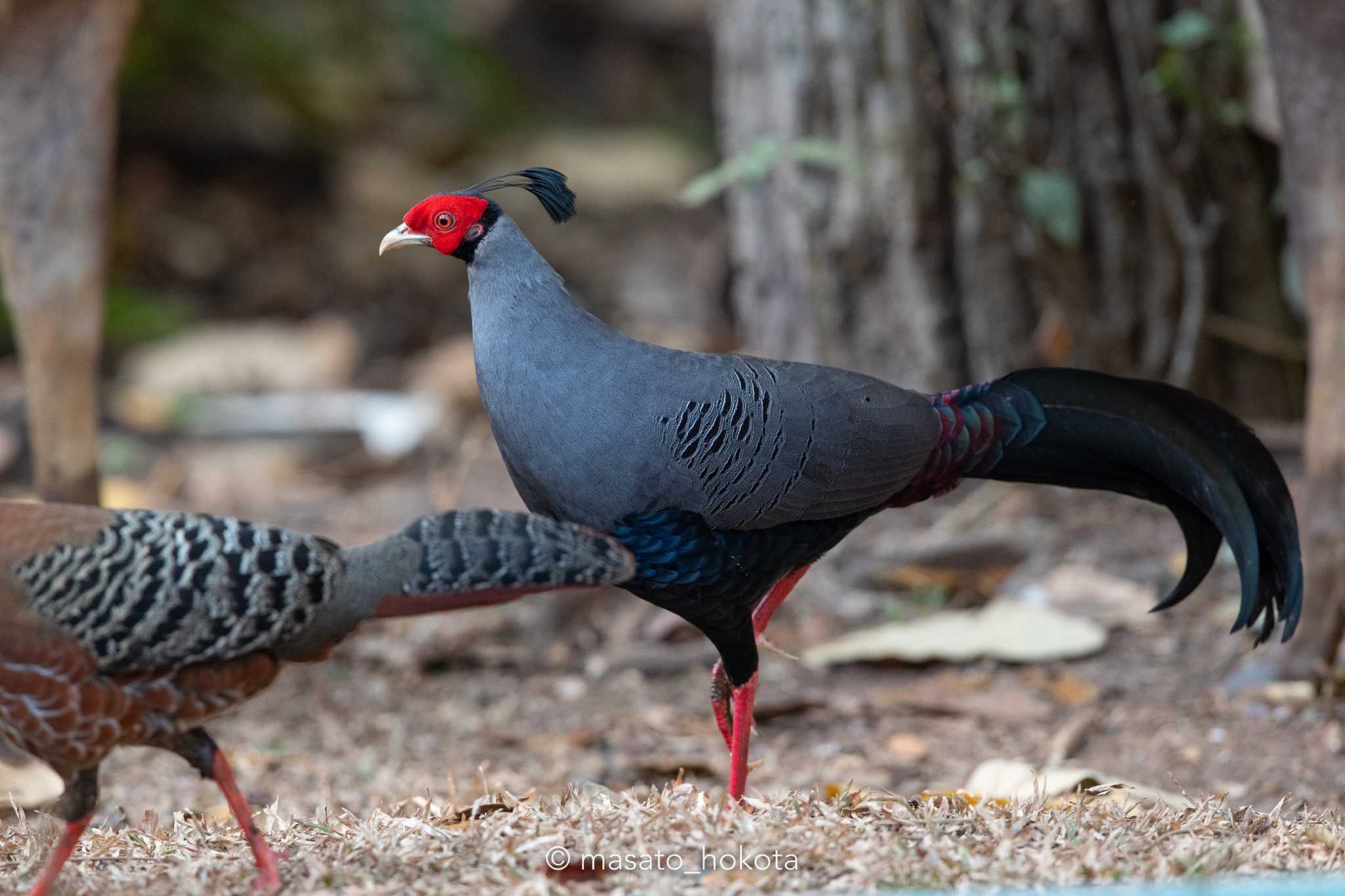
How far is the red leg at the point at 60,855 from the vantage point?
8.38 ft

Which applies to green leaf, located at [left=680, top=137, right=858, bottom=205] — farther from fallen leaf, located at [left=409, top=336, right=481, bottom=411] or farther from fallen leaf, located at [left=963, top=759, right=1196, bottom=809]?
fallen leaf, located at [left=409, top=336, right=481, bottom=411]

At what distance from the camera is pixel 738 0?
6.04 meters

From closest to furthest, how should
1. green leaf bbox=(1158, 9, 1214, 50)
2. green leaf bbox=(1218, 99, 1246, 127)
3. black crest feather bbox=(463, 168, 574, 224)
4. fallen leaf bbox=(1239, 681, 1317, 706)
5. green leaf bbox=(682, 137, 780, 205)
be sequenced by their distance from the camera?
black crest feather bbox=(463, 168, 574, 224)
fallen leaf bbox=(1239, 681, 1317, 706)
green leaf bbox=(682, 137, 780, 205)
green leaf bbox=(1158, 9, 1214, 50)
green leaf bbox=(1218, 99, 1246, 127)

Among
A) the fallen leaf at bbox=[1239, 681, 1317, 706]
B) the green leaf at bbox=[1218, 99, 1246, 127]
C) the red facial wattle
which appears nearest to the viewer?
the red facial wattle

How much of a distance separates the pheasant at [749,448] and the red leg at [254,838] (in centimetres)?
90

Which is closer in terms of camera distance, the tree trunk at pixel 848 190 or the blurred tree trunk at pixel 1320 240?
the blurred tree trunk at pixel 1320 240

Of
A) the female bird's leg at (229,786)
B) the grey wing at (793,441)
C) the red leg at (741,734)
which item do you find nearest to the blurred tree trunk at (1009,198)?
the grey wing at (793,441)

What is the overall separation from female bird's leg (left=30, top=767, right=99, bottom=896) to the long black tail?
6.87 ft

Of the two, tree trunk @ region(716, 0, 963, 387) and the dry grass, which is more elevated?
tree trunk @ region(716, 0, 963, 387)

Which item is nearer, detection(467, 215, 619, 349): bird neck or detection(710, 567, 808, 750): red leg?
detection(467, 215, 619, 349): bird neck

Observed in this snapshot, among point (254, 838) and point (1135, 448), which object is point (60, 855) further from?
point (1135, 448)

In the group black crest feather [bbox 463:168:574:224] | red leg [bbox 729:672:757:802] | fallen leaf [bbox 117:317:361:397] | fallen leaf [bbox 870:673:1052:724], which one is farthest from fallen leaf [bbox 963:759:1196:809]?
fallen leaf [bbox 117:317:361:397]

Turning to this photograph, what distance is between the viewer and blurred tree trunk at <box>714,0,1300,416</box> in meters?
5.79

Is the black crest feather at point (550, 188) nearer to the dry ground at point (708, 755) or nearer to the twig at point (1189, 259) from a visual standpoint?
the dry ground at point (708, 755)
